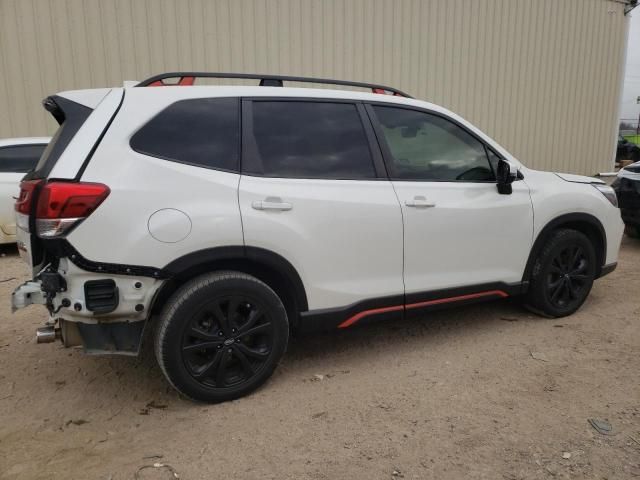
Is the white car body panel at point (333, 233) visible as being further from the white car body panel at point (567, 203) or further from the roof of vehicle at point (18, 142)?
the roof of vehicle at point (18, 142)

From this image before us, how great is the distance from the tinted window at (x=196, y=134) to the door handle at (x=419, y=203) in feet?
3.70

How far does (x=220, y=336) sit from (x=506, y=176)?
2272mm

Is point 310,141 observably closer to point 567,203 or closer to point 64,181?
point 64,181

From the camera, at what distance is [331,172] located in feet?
9.73

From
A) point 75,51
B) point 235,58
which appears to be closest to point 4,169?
point 75,51

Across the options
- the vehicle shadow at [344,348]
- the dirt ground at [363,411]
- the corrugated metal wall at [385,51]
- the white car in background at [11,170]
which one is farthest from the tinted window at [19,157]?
the vehicle shadow at [344,348]

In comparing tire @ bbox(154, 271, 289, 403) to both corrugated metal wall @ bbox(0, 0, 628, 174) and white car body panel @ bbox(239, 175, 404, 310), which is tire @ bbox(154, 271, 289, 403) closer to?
white car body panel @ bbox(239, 175, 404, 310)

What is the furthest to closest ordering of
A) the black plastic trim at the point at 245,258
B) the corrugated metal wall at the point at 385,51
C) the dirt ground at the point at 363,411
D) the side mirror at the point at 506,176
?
the corrugated metal wall at the point at 385,51 < the side mirror at the point at 506,176 < the black plastic trim at the point at 245,258 < the dirt ground at the point at 363,411

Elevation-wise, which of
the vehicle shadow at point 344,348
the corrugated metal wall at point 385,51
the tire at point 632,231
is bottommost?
the tire at point 632,231

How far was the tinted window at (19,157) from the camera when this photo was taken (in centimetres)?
623

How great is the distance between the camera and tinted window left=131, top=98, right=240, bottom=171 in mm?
2547

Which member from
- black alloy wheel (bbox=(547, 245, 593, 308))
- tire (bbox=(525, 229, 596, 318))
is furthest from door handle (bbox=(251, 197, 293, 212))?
black alloy wheel (bbox=(547, 245, 593, 308))

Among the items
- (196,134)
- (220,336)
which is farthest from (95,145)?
(220,336)

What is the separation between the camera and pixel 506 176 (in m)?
3.47
